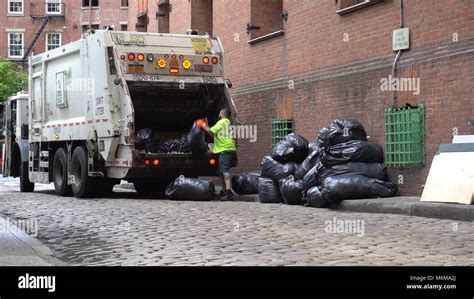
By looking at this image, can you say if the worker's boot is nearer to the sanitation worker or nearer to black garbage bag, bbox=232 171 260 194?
the sanitation worker

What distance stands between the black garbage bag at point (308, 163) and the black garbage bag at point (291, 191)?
4.8 inches

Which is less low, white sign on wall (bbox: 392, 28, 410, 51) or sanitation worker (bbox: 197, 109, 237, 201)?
white sign on wall (bbox: 392, 28, 410, 51)

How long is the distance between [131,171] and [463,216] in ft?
20.5

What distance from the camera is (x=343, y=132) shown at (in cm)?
1155

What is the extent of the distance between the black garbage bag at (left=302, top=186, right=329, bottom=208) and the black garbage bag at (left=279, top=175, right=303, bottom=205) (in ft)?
1.39

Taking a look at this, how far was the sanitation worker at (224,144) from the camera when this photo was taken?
1351 centimetres

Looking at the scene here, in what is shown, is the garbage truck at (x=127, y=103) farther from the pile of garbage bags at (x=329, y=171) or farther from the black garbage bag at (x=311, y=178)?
the black garbage bag at (x=311, y=178)

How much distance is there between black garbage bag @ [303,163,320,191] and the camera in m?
11.4

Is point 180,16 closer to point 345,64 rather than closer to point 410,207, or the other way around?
point 345,64

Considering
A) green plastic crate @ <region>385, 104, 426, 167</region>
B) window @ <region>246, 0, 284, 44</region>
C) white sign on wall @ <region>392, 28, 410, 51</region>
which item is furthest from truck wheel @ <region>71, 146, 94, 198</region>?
white sign on wall @ <region>392, 28, 410, 51</region>

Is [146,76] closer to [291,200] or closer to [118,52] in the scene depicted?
[118,52]

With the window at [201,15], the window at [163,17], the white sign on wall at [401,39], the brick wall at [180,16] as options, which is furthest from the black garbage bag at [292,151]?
the window at [163,17]

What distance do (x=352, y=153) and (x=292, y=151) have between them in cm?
164
